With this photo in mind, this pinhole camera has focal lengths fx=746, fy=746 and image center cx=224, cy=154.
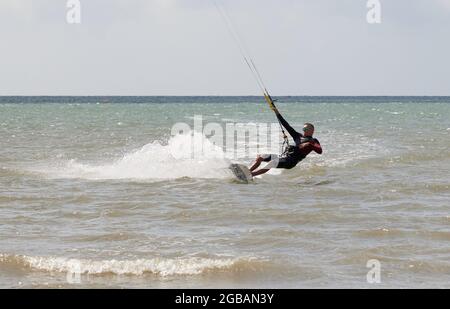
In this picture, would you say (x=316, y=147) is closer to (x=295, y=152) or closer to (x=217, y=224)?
(x=295, y=152)

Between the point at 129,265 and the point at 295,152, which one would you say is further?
the point at 295,152

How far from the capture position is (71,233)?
9953mm

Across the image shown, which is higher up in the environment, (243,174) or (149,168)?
(243,174)

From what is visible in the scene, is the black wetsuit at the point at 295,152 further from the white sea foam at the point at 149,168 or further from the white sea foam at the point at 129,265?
the white sea foam at the point at 129,265

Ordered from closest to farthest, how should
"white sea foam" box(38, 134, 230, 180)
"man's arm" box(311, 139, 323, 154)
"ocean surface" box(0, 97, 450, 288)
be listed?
1. "ocean surface" box(0, 97, 450, 288)
2. "man's arm" box(311, 139, 323, 154)
3. "white sea foam" box(38, 134, 230, 180)

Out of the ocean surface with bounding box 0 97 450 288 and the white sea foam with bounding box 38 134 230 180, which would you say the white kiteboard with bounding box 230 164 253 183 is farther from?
the white sea foam with bounding box 38 134 230 180

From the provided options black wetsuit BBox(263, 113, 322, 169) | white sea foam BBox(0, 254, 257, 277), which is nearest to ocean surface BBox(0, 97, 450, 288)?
white sea foam BBox(0, 254, 257, 277)

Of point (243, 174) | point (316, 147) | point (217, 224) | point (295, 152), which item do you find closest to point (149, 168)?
point (243, 174)

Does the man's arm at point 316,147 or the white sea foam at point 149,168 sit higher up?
the man's arm at point 316,147

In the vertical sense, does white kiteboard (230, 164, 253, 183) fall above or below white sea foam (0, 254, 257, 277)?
below

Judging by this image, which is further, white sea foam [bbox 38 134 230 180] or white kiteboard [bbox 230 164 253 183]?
white sea foam [bbox 38 134 230 180]

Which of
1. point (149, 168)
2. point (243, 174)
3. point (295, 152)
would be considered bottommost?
point (149, 168)

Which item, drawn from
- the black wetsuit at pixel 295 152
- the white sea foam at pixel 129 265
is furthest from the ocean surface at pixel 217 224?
the black wetsuit at pixel 295 152
